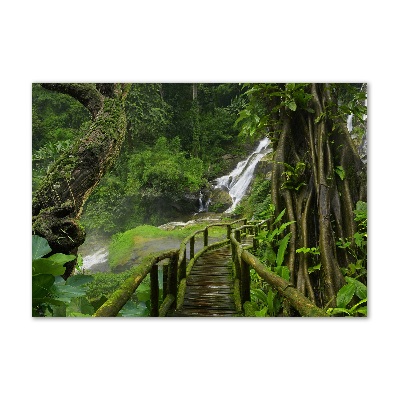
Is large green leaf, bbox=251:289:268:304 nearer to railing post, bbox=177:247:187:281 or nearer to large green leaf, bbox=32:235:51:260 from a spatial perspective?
railing post, bbox=177:247:187:281

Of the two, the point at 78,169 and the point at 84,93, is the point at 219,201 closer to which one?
the point at 78,169

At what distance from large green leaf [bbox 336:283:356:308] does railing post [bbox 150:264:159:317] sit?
1350mm

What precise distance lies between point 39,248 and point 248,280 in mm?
1531

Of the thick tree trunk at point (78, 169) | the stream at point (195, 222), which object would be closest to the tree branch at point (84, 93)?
the thick tree trunk at point (78, 169)

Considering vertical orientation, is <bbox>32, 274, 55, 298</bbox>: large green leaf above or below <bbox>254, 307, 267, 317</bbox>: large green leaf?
above

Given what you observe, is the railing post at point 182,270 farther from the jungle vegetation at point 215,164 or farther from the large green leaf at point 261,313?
the large green leaf at point 261,313

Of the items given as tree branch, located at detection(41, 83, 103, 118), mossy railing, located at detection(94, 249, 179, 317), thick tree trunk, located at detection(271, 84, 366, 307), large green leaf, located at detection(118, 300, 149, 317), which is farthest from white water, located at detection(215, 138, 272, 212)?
tree branch, located at detection(41, 83, 103, 118)

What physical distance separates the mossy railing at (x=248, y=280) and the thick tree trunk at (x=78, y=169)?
3.95ft

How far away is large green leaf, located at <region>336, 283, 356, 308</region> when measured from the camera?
2.99m

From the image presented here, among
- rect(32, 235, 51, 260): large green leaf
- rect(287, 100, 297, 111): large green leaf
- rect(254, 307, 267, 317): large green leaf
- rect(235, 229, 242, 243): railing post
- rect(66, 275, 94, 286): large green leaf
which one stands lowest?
rect(254, 307, 267, 317): large green leaf

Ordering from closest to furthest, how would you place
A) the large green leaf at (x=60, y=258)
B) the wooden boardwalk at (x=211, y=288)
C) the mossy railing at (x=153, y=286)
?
the mossy railing at (x=153, y=286) → the large green leaf at (x=60, y=258) → the wooden boardwalk at (x=211, y=288)

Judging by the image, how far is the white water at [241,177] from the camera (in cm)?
326

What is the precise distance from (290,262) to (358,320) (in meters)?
0.66
